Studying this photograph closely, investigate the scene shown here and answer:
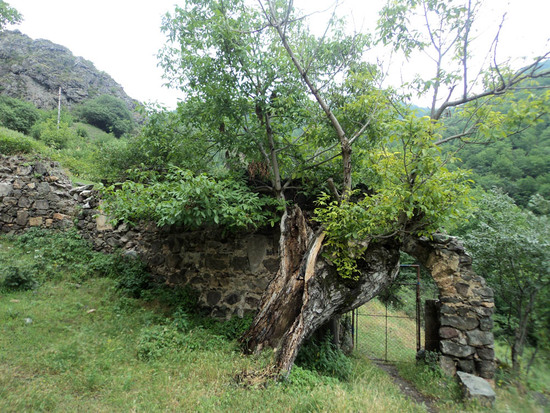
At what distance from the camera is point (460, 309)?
519 cm

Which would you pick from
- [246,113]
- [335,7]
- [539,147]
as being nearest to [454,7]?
[335,7]

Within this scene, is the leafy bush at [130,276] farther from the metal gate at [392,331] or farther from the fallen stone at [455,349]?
the fallen stone at [455,349]

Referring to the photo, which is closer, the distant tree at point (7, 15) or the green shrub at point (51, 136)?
the distant tree at point (7, 15)

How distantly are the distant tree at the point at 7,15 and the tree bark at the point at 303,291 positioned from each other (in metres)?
16.5

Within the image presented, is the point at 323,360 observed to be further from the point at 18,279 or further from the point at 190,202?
the point at 18,279

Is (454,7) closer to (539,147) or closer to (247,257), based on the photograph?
(539,147)

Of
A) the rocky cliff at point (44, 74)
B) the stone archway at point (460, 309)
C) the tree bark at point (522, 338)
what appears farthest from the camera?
→ the rocky cliff at point (44, 74)

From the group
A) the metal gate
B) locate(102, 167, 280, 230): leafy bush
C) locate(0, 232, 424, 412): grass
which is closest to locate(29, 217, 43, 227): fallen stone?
locate(0, 232, 424, 412): grass

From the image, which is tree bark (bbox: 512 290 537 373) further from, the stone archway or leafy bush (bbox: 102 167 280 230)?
leafy bush (bbox: 102 167 280 230)

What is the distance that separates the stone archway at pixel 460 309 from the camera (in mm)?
5027

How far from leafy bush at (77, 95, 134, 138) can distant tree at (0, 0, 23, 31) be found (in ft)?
67.5

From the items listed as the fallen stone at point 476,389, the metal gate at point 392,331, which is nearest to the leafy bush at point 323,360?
the fallen stone at point 476,389

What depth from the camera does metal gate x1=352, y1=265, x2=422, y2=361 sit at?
7078 mm

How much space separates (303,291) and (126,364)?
7.94 ft
